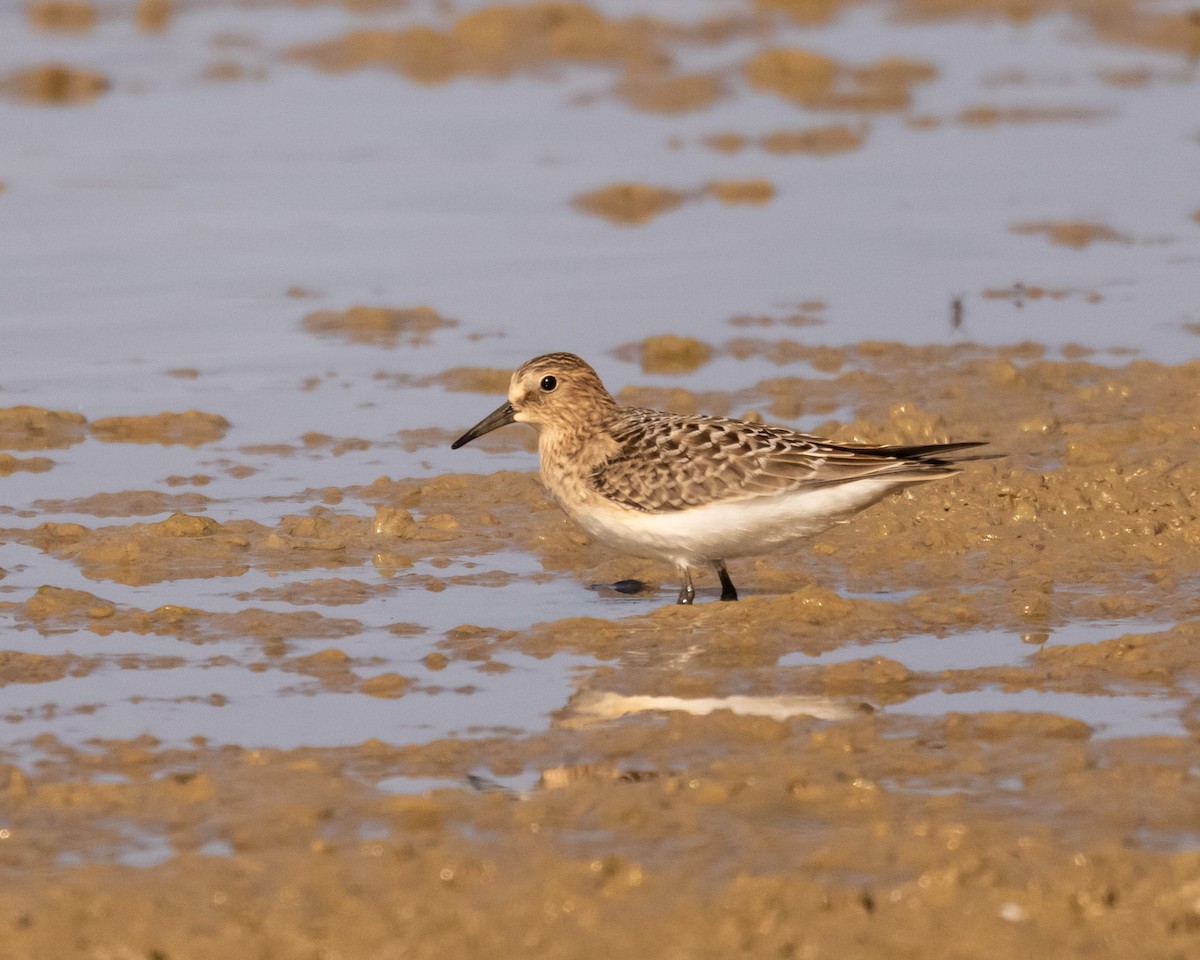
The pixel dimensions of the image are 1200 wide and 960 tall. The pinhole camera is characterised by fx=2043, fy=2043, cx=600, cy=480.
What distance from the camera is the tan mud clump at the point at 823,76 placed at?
23.2m

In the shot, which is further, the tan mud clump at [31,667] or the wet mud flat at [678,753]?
the tan mud clump at [31,667]

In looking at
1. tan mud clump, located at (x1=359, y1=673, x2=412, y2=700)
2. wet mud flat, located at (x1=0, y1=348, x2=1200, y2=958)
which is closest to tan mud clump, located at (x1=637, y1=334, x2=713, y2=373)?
wet mud flat, located at (x1=0, y1=348, x2=1200, y2=958)

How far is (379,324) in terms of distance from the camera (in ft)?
50.4

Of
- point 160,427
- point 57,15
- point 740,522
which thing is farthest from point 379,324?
point 57,15

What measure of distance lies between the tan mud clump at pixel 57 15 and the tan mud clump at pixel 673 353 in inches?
605

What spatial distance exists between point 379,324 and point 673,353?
240 cm

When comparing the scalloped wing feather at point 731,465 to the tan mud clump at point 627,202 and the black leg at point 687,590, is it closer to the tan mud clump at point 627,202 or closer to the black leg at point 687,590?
the black leg at point 687,590

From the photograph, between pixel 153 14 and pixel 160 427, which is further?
pixel 153 14

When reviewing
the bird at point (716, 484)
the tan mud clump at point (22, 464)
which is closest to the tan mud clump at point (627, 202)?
the tan mud clump at point (22, 464)

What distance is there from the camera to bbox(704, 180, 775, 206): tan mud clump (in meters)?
18.8

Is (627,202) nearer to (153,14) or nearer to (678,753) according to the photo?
(678,753)

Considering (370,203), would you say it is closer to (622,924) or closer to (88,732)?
(88,732)

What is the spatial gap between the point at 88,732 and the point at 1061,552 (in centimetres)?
507

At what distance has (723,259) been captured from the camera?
17.0 metres
